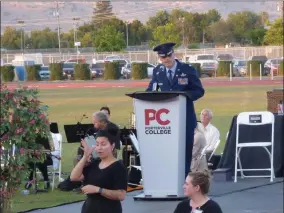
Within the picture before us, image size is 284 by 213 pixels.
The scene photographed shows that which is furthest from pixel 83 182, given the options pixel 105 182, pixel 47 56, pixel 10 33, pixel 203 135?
pixel 10 33

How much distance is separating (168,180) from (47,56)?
74.4m

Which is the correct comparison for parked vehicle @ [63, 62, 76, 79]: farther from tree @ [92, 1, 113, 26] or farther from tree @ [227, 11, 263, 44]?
tree @ [227, 11, 263, 44]

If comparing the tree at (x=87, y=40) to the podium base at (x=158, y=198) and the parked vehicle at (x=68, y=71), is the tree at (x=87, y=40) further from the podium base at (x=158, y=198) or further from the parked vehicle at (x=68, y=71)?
the podium base at (x=158, y=198)

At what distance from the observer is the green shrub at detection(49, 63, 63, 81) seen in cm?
6357

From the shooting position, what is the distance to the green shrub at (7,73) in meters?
62.6

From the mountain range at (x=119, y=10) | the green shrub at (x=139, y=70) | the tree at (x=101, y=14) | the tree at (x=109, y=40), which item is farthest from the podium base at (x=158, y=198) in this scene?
the tree at (x=101, y=14)

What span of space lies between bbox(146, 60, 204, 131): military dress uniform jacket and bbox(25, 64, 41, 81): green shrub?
173 ft

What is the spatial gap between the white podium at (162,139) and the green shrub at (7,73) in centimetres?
5252

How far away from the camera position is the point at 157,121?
1077 cm

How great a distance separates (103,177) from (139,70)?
54347 mm

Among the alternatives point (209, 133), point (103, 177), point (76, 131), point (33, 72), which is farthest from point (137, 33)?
point (103, 177)

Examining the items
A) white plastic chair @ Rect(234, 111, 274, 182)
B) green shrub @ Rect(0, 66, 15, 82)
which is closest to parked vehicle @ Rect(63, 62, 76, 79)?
green shrub @ Rect(0, 66, 15, 82)

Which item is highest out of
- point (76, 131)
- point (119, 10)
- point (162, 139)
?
point (119, 10)

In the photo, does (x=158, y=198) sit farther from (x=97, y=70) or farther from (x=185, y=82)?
(x=97, y=70)
